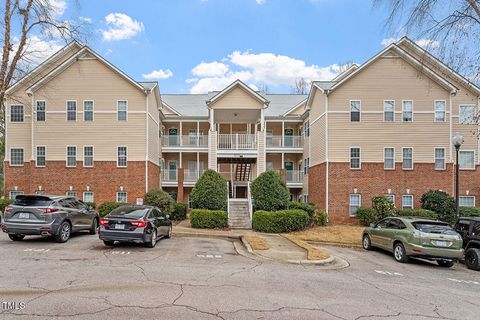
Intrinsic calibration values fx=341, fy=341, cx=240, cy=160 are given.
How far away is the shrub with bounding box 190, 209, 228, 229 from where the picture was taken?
61.2 ft

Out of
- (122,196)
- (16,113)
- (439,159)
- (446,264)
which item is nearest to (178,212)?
(122,196)

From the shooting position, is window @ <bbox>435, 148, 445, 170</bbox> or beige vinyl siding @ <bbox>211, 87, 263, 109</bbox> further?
beige vinyl siding @ <bbox>211, 87, 263, 109</bbox>

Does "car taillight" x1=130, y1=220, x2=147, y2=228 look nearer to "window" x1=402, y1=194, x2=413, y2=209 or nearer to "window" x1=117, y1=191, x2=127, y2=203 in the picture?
"window" x1=117, y1=191, x2=127, y2=203

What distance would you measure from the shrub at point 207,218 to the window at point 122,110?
9.78m

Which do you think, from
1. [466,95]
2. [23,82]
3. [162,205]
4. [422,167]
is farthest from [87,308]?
[466,95]

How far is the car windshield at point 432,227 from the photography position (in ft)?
36.4

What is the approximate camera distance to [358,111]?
23.3 metres

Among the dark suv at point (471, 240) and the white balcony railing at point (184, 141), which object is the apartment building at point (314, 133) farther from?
the dark suv at point (471, 240)

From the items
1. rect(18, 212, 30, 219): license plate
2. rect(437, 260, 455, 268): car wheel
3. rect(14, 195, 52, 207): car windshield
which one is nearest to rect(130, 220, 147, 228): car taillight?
rect(14, 195, 52, 207): car windshield

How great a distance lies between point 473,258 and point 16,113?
28.4m

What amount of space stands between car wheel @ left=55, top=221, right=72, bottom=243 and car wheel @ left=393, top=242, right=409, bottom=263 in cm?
1154

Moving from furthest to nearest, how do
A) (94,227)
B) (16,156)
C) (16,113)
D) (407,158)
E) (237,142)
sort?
(237,142), (16,113), (16,156), (407,158), (94,227)

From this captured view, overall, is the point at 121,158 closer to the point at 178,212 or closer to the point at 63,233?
the point at 178,212

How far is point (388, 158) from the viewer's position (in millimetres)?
23156
